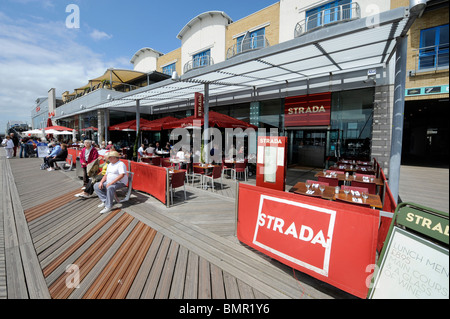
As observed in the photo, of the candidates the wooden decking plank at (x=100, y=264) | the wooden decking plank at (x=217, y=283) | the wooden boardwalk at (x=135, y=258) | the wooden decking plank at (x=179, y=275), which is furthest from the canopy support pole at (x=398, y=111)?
the wooden decking plank at (x=100, y=264)

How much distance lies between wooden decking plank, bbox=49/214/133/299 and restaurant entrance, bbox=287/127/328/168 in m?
10.2

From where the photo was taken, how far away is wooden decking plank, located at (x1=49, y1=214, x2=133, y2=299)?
2532mm

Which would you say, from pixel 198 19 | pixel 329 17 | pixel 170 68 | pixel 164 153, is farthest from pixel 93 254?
pixel 170 68

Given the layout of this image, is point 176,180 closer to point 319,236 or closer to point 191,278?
point 191,278

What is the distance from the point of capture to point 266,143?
3.96 meters

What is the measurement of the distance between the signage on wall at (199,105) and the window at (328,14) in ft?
29.1

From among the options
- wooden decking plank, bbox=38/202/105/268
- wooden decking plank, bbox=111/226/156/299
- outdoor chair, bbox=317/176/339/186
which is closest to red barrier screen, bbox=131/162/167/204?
wooden decking plank, bbox=38/202/105/268

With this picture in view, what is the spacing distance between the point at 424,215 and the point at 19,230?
654cm

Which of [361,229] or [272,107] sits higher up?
[272,107]

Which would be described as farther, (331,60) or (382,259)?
(331,60)
